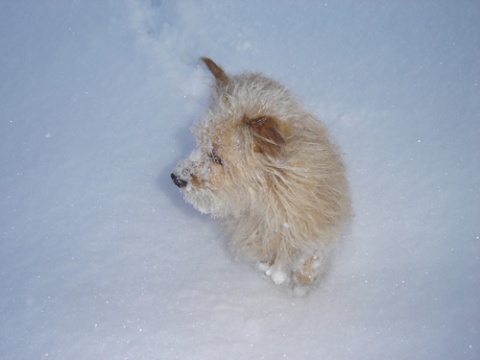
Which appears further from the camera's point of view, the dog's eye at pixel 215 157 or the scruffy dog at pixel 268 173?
the dog's eye at pixel 215 157

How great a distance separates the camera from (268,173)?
2.17 m

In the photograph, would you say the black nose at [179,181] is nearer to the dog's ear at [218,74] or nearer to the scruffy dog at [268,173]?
the scruffy dog at [268,173]

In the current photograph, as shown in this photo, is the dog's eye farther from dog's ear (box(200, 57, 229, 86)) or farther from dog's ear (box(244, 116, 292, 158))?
dog's ear (box(200, 57, 229, 86))

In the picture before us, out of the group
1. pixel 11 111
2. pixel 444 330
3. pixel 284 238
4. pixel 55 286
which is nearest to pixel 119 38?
pixel 11 111

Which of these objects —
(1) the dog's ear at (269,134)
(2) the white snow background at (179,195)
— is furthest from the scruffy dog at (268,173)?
(2) the white snow background at (179,195)

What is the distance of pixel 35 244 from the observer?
2973mm

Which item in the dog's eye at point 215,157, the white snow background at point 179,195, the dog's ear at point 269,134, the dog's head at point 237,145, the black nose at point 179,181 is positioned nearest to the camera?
the dog's ear at point 269,134

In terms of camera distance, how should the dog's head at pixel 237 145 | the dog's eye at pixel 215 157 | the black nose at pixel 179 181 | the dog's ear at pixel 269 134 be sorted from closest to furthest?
1. the dog's ear at pixel 269 134
2. the dog's head at pixel 237 145
3. the dog's eye at pixel 215 157
4. the black nose at pixel 179 181

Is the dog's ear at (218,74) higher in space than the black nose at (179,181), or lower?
higher

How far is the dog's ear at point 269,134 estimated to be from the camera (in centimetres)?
193

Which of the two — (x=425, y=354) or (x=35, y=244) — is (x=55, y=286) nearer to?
(x=35, y=244)

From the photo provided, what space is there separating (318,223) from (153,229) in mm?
1375

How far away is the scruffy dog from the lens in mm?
2104

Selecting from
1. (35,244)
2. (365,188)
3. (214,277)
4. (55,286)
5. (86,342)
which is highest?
(35,244)
